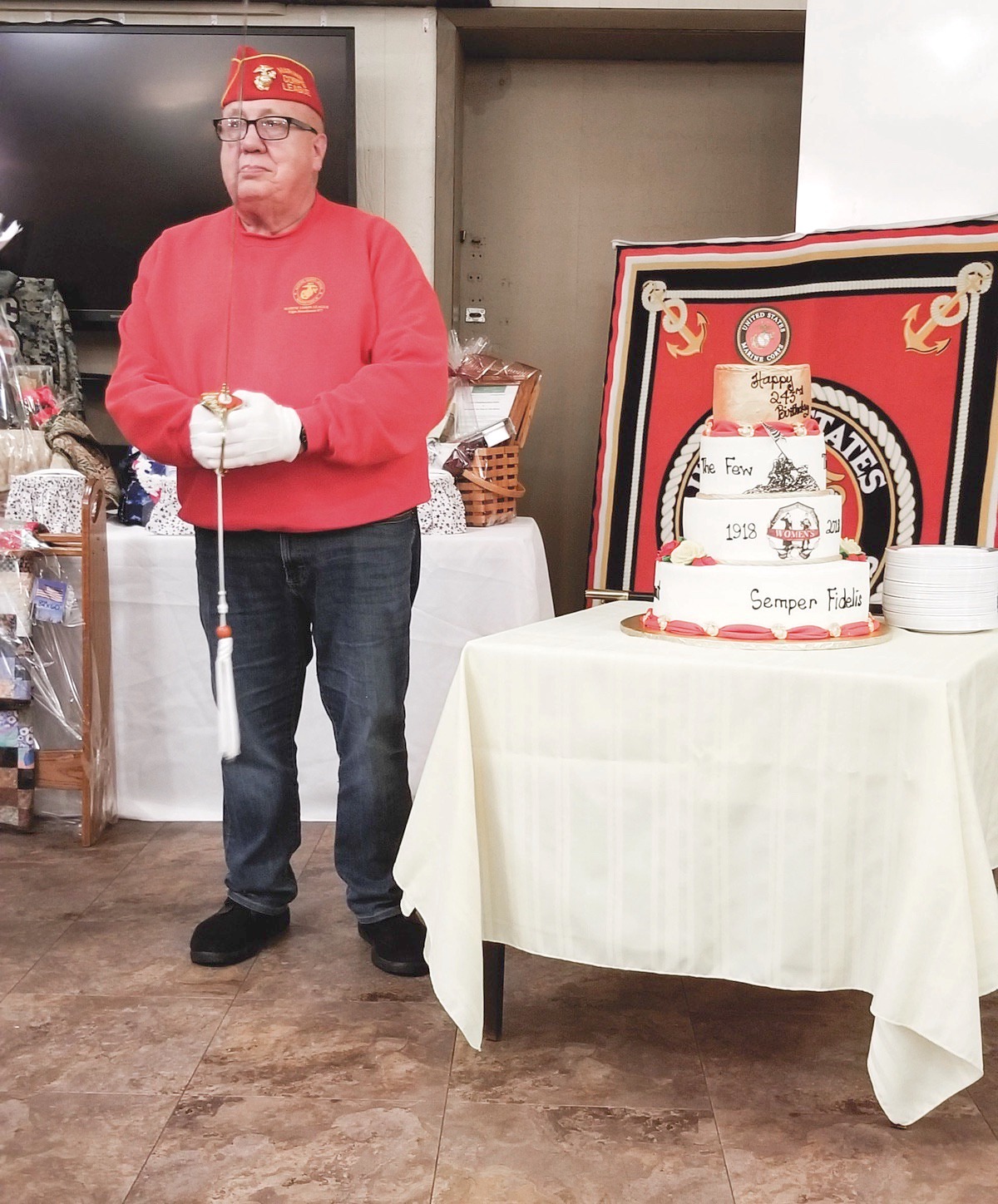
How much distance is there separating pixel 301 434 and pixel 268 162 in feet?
1.51

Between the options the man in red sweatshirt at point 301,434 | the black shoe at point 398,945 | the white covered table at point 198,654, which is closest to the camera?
the man in red sweatshirt at point 301,434

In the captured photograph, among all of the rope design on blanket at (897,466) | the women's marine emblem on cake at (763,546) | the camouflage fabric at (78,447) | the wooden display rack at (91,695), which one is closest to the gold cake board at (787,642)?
the women's marine emblem on cake at (763,546)

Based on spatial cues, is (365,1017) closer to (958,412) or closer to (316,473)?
(316,473)

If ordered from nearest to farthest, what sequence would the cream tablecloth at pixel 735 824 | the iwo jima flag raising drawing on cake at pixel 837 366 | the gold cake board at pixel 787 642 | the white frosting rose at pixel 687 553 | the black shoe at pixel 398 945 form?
the cream tablecloth at pixel 735 824 < the gold cake board at pixel 787 642 < the white frosting rose at pixel 687 553 < the black shoe at pixel 398 945 < the iwo jima flag raising drawing on cake at pixel 837 366

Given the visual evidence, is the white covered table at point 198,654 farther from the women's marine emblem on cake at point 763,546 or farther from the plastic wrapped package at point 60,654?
the women's marine emblem on cake at point 763,546

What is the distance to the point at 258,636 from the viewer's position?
1.97 m

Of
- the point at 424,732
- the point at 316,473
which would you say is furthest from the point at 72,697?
the point at 316,473

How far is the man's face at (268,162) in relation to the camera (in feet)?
6.09

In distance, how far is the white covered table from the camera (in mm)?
2662

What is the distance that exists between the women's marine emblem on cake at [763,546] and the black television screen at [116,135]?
6.10ft

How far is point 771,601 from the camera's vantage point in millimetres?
1602

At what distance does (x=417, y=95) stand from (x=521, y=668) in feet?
7.70

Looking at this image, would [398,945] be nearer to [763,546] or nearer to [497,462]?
[763,546]

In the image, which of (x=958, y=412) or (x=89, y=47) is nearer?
(x=958, y=412)
